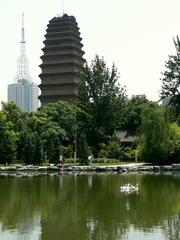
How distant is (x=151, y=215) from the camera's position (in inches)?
686

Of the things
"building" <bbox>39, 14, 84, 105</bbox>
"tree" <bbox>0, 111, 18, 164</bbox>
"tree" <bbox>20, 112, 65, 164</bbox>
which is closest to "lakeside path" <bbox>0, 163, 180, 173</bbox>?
"tree" <bbox>20, 112, 65, 164</bbox>

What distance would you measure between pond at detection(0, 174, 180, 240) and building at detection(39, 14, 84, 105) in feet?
193

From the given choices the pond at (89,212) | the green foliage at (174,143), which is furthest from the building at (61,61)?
the pond at (89,212)

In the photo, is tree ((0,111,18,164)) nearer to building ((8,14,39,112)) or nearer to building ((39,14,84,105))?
building ((39,14,84,105))

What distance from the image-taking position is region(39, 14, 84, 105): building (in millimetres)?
87875

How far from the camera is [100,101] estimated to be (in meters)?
59.3

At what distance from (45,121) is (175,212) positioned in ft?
119

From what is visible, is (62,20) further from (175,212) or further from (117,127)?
(175,212)

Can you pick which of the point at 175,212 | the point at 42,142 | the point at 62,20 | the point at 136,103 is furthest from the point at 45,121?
the point at 62,20

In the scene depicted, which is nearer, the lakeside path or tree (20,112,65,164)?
the lakeside path

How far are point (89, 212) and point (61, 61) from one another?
240 feet

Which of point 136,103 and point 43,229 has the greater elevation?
point 136,103

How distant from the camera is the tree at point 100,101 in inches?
2335

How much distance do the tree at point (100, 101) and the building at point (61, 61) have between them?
81.4 feet
